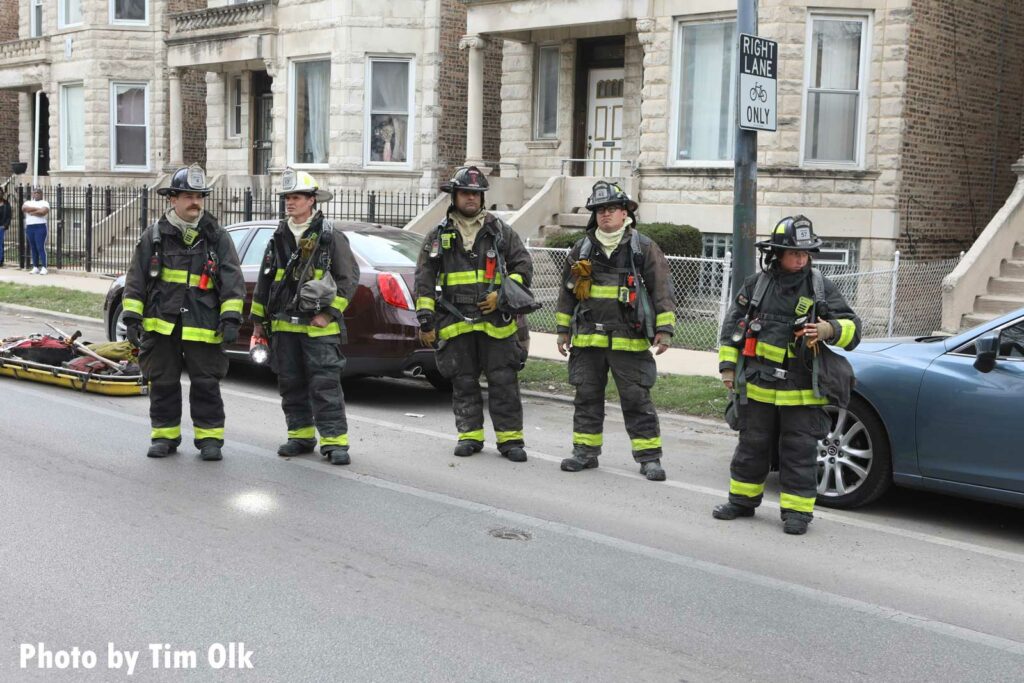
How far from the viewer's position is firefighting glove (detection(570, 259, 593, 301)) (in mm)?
7531

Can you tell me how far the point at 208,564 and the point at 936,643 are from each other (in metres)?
3.28

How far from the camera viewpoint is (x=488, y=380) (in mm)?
8070

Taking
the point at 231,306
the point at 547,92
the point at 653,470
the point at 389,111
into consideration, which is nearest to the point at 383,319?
the point at 231,306

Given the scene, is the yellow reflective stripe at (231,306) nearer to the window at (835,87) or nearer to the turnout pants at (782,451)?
the turnout pants at (782,451)

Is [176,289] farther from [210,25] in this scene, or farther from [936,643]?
[210,25]

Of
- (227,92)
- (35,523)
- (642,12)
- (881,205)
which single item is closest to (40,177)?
(227,92)

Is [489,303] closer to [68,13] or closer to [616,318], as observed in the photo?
[616,318]

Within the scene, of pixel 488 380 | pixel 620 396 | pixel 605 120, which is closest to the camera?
pixel 620 396

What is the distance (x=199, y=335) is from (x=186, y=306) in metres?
0.21

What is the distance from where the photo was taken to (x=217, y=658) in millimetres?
4445

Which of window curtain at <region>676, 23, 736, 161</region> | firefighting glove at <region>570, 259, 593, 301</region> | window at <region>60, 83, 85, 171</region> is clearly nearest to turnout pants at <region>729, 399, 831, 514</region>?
firefighting glove at <region>570, 259, 593, 301</region>

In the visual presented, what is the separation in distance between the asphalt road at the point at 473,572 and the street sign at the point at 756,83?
305cm

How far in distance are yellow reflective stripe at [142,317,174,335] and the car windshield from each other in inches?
105

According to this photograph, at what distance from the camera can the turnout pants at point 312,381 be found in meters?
7.68
